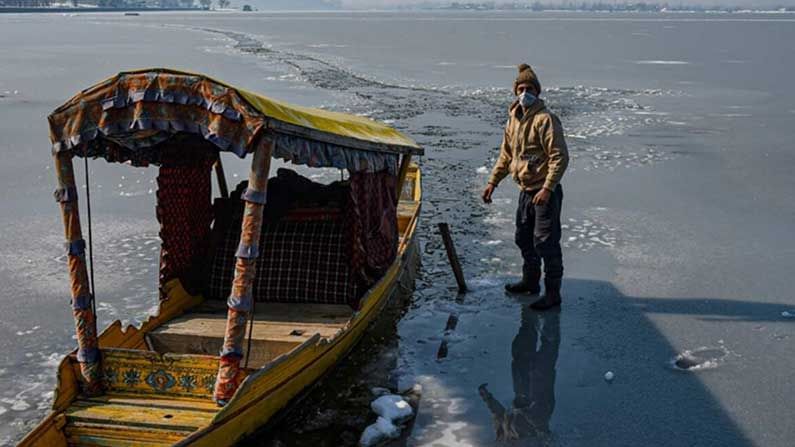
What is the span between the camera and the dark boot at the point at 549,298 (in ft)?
29.1

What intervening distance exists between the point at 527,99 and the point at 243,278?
3.94 metres

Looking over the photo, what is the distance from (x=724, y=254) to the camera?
10.9m

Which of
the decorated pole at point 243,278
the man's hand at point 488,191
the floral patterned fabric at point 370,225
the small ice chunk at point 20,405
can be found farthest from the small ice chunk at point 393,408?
the man's hand at point 488,191

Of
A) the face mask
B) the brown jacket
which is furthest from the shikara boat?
the face mask

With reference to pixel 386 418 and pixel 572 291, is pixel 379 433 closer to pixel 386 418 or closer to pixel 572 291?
pixel 386 418

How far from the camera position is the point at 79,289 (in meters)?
6.03

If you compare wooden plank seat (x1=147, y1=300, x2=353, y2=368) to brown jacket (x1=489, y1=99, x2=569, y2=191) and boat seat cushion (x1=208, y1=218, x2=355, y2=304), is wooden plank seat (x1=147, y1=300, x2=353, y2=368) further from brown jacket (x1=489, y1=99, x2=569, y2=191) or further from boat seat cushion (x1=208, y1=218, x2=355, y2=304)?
brown jacket (x1=489, y1=99, x2=569, y2=191)

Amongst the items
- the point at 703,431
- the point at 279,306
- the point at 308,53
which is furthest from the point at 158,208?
the point at 308,53

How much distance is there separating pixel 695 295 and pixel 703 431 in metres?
3.35

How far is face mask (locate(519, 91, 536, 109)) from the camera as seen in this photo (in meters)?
8.16

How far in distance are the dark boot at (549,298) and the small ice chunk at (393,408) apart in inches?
107

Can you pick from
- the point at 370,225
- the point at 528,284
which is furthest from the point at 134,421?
the point at 528,284

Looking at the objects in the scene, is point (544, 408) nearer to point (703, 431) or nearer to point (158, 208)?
point (703, 431)

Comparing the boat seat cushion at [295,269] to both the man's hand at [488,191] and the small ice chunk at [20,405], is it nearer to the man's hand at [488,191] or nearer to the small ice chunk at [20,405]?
the man's hand at [488,191]
